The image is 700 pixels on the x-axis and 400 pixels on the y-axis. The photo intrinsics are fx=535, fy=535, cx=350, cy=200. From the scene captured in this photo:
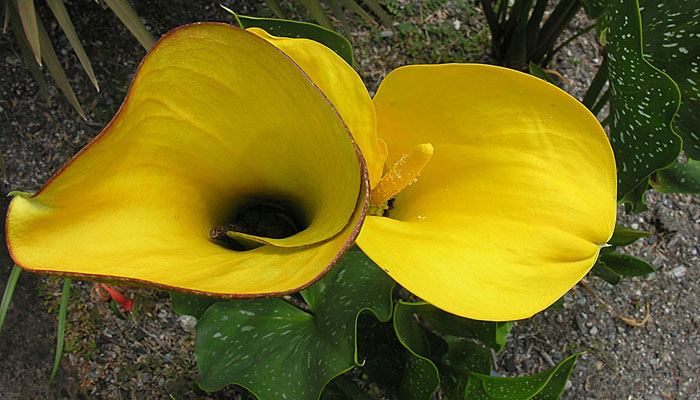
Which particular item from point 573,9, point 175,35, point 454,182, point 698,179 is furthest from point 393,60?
point 175,35

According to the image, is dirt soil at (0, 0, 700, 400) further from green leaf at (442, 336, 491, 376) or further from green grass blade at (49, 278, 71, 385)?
green leaf at (442, 336, 491, 376)

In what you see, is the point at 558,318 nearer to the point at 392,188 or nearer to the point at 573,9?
A: the point at 573,9

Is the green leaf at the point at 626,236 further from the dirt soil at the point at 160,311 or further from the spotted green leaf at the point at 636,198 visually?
the dirt soil at the point at 160,311

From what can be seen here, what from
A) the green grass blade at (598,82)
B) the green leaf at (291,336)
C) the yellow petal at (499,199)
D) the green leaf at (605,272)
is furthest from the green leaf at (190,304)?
the green grass blade at (598,82)

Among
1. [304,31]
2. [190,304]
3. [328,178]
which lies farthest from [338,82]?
[190,304]

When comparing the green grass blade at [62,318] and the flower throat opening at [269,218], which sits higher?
the flower throat opening at [269,218]
